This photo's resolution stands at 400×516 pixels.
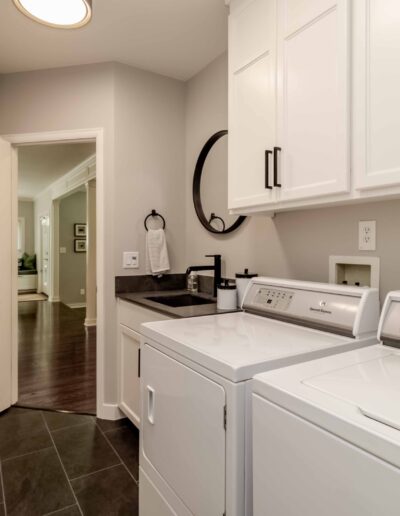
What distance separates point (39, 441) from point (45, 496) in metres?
0.53

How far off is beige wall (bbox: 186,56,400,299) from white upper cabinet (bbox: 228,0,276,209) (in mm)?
323

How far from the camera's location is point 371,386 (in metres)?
0.80

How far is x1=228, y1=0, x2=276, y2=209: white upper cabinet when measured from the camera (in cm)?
150

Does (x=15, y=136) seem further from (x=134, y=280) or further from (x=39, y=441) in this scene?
(x=39, y=441)

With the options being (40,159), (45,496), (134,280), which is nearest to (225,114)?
(134,280)

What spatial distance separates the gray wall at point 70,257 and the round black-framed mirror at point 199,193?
5.48 metres

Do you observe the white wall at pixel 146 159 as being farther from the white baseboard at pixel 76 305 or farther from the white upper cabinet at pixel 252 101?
the white baseboard at pixel 76 305

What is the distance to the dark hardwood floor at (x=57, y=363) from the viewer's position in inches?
107

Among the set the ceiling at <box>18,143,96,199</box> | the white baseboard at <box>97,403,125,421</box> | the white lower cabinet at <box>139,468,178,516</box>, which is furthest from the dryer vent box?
the ceiling at <box>18,143,96,199</box>

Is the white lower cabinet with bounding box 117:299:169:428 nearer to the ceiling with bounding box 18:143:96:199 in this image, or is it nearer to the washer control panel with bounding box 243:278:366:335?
the washer control panel with bounding box 243:278:366:335

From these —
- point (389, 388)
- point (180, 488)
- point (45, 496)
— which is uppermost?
point (389, 388)

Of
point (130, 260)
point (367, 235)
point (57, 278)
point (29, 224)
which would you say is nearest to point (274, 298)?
point (367, 235)

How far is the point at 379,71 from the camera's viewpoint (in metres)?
1.10

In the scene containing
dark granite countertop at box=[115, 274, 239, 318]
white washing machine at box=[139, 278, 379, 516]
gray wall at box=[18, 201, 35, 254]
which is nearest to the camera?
white washing machine at box=[139, 278, 379, 516]
